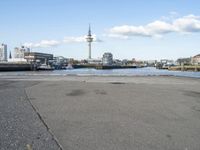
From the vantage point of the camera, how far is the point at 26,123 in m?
10.2

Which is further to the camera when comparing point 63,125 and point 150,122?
point 150,122

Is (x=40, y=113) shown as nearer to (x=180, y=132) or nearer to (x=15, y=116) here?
(x=15, y=116)

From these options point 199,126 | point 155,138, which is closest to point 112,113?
point 199,126

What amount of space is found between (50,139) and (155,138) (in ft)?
8.50

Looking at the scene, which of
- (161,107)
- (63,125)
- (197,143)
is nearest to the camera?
(197,143)

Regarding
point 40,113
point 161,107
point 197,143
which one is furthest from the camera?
point 161,107

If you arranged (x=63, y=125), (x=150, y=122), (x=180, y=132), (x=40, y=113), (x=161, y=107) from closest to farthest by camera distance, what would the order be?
(x=180, y=132) < (x=63, y=125) < (x=150, y=122) < (x=40, y=113) < (x=161, y=107)

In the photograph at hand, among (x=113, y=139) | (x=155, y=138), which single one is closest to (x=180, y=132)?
(x=155, y=138)

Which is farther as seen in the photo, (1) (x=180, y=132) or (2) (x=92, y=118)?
(2) (x=92, y=118)

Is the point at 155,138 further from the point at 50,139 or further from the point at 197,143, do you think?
the point at 50,139

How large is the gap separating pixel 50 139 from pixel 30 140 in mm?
479

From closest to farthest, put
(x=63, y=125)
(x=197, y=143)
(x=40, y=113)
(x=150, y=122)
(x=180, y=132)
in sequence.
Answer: (x=197, y=143), (x=180, y=132), (x=63, y=125), (x=150, y=122), (x=40, y=113)

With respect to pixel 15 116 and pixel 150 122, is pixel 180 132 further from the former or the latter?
pixel 15 116

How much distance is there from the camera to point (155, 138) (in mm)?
8500
